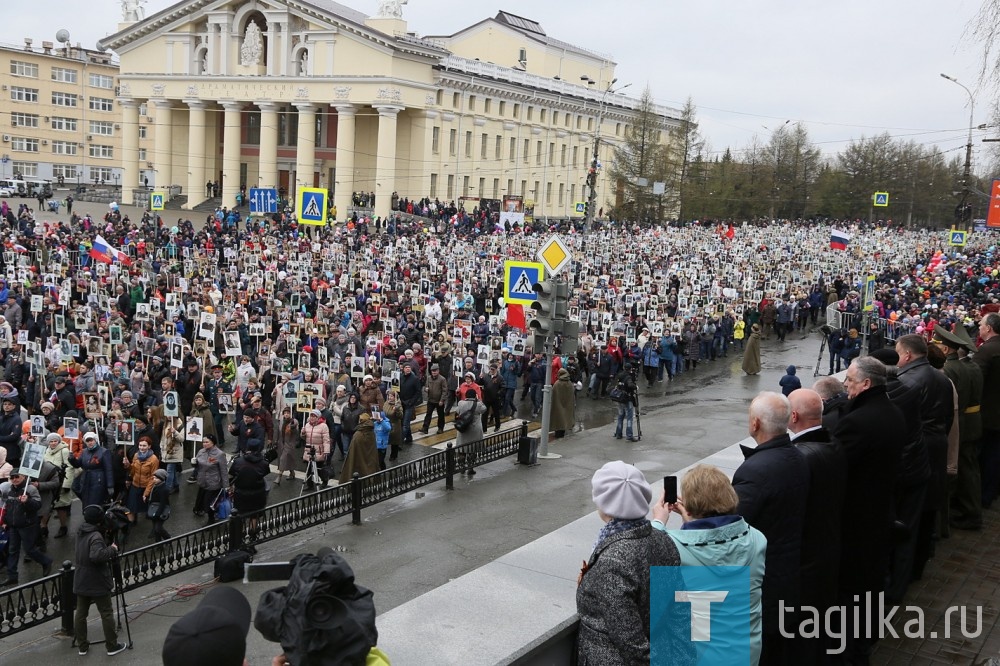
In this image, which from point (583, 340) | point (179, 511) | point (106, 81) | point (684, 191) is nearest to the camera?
point (179, 511)

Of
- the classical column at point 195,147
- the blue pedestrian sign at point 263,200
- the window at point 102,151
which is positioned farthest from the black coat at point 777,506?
the window at point 102,151

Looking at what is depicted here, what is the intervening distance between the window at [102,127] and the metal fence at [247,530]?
84239 mm

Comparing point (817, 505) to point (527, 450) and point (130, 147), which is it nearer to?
point (527, 450)

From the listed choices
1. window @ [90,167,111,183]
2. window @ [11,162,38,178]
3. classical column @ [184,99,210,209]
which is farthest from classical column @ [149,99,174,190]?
window @ [90,167,111,183]

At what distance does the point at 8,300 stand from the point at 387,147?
144 ft

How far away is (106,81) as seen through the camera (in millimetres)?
88562

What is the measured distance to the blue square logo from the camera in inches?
146

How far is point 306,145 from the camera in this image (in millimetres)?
65938

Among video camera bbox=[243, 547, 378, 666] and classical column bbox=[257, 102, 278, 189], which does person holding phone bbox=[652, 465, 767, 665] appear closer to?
video camera bbox=[243, 547, 378, 666]

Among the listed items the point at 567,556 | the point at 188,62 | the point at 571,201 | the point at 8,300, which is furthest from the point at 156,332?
the point at 571,201

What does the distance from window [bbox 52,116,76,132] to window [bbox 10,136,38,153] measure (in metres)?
2.42

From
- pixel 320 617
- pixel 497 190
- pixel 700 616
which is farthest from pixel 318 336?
pixel 497 190

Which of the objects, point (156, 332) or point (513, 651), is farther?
point (156, 332)

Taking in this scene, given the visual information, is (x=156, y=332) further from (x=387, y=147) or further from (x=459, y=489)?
(x=387, y=147)
